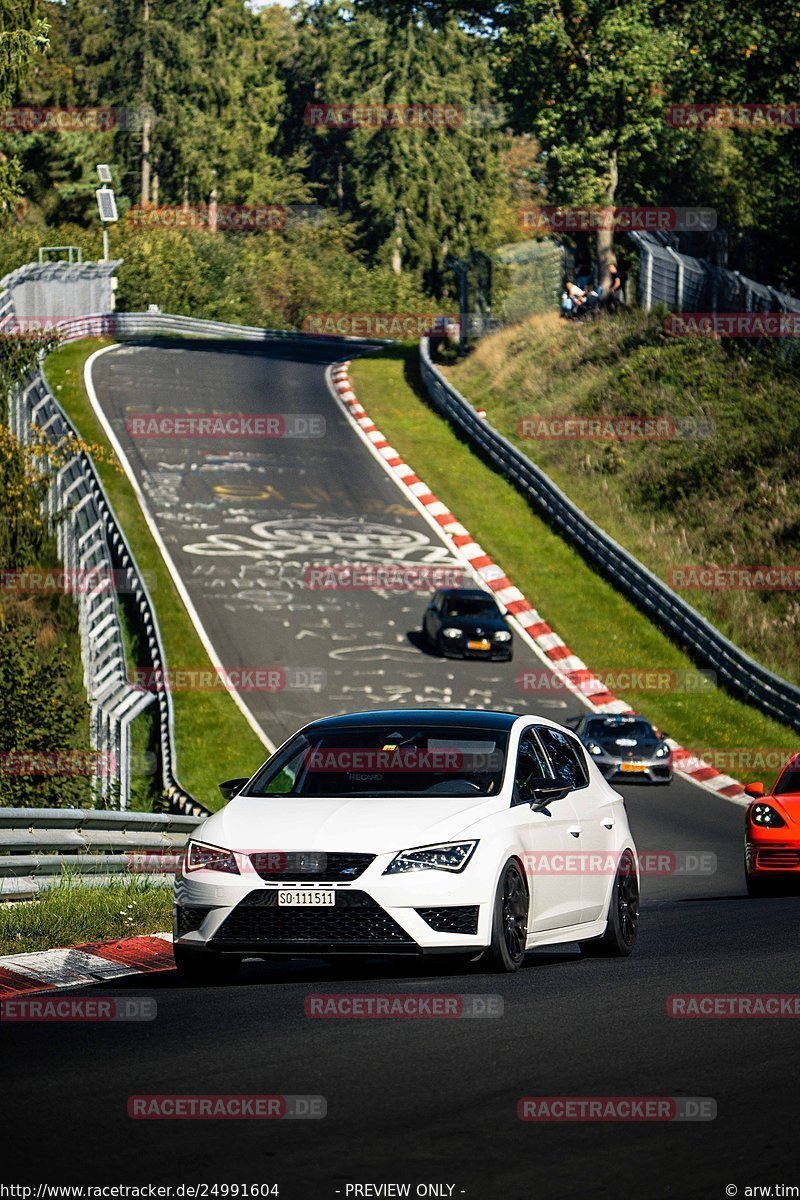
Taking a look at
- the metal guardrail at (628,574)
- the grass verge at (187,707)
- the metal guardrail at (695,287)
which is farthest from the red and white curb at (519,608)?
the metal guardrail at (695,287)

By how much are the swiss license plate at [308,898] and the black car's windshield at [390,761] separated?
1.04 meters

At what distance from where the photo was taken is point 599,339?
51719mm

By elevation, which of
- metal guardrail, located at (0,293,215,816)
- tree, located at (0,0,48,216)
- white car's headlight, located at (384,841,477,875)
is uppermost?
tree, located at (0,0,48,216)

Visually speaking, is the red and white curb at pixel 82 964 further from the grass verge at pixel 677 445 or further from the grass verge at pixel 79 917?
the grass verge at pixel 677 445

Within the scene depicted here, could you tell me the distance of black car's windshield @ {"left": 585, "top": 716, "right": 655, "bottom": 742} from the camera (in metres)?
26.8

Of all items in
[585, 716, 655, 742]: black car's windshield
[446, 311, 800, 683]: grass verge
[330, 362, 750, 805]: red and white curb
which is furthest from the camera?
[446, 311, 800, 683]: grass verge

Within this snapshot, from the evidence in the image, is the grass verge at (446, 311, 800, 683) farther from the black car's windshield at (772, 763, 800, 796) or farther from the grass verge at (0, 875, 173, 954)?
the grass verge at (0, 875, 173, 954)

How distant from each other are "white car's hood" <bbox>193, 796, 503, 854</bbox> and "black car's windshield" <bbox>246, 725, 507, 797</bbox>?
12.9 inches

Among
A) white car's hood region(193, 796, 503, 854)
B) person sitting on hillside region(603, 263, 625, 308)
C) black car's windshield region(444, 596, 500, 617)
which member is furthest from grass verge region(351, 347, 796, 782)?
white car's hood region(193, 796, 503, 854)

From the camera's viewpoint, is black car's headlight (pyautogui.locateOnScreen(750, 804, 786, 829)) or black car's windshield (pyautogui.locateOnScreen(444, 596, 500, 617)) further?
black car's windshield (pyautogui.locateOnScreen(444, 596, 500, 617))

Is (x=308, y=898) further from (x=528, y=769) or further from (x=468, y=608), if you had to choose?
(x=468, y=608)

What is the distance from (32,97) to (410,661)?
67.7 metres

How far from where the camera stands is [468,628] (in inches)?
1293

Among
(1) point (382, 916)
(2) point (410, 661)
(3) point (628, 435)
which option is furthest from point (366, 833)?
(3) point (628, 435)
